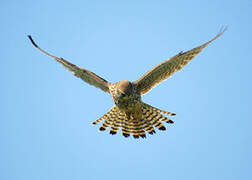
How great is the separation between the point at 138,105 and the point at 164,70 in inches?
54.0

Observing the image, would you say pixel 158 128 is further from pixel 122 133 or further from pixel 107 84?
pixel 107 84

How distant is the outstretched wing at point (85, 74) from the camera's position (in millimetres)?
12516

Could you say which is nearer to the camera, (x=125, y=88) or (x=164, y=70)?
(x=125, y=88)

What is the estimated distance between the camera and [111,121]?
509 inches

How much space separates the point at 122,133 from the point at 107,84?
1547 millimetres

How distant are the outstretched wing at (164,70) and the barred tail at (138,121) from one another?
64 centimetres

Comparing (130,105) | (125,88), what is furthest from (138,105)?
(125,88)

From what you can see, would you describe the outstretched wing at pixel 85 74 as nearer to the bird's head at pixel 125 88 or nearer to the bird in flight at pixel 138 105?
the bird in flight at pixel 138 105

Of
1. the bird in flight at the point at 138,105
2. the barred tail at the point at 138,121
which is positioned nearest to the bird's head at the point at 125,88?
the bird in flight at the point at 138,105

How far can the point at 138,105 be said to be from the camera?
12.2 meters

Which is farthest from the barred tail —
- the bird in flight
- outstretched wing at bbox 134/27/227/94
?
outstretched wing at bbox 134/27/227/94

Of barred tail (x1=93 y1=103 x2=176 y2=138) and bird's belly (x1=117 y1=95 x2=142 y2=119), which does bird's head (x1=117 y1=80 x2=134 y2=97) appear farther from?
barred tail (x1=93 y1=103 x2=176 y2=138)

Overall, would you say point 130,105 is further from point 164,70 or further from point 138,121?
point 164,70

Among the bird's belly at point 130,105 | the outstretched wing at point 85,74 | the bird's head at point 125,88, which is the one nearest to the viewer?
the bird's head at point 125,88
